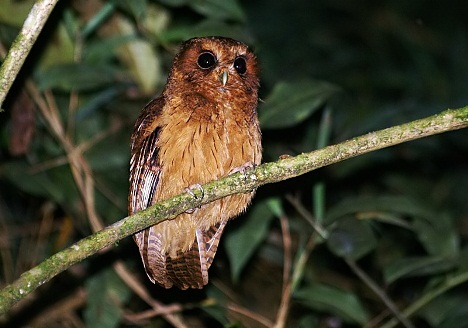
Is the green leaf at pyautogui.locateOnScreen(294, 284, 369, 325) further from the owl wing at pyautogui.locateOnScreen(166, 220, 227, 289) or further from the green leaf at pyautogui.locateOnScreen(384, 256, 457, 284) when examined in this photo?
the owl wing at pyautogui.locateOnScreen(166, 220, 227, 289)

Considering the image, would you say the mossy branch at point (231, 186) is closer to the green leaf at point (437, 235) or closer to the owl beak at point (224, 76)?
the owl beak at point (224, 76)

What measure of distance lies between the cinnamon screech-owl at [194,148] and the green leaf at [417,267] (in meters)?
0.84

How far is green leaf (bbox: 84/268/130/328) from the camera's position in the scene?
362cm

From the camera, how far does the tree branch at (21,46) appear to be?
224cm

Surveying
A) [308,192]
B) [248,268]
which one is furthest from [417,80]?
[248,268]

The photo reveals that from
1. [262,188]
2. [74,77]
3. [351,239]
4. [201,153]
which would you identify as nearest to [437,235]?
[351,239]

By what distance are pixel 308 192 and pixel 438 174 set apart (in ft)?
3.83

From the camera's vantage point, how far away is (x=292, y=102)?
3557 millimetres

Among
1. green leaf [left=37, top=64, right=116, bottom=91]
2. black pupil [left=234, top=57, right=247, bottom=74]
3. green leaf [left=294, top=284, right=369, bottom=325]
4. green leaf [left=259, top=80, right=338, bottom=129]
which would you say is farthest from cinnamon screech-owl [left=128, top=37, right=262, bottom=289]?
green leaf [left=37, top=64, right=116, bottom=91]

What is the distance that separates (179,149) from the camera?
290cm

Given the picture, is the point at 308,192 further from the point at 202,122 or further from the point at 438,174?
the point at 202,122

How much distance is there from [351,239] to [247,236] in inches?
20.9

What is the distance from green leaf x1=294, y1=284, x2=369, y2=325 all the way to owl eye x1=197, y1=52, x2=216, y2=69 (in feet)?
4.15

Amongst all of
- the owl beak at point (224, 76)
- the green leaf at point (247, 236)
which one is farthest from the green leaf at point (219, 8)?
the green leaf at point (247, 236)
